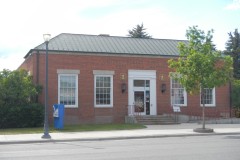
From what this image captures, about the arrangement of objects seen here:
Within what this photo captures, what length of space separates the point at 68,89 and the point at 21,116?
4.56m

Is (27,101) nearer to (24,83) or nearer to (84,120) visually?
(24,83)

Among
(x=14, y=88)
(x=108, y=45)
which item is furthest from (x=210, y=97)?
(x=14, y=88)

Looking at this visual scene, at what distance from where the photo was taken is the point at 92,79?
31000mm

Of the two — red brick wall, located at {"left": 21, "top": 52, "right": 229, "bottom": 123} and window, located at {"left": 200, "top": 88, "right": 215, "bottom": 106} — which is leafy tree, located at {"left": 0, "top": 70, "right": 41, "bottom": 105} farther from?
window, located at {"left": 200, "top": 88, "right": 215, "bottom": 106}

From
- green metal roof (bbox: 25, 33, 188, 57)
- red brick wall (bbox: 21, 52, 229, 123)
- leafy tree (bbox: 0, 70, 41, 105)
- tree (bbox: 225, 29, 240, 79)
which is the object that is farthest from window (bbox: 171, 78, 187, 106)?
tree (bbox: 225, 29, 240, 79)

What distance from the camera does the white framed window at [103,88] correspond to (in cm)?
3117

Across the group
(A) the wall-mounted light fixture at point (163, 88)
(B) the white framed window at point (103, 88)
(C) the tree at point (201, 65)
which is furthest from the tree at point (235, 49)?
(C) the tree at point (201, 65)

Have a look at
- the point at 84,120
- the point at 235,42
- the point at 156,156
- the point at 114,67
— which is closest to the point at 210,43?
the point at 114,67

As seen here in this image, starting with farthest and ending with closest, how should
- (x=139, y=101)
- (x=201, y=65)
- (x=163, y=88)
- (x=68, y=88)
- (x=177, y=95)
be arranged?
(x=177, y=95)
(x=163, y=88)
(x=139, y=101)
(x=68, y=88)
(x=201, y=65)

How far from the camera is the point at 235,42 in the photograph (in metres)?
56.7

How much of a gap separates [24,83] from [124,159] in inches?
672

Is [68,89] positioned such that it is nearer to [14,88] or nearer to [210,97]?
[14,88]

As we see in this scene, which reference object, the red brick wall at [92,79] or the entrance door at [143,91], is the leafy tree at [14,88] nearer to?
the red brick wall at [92,79]

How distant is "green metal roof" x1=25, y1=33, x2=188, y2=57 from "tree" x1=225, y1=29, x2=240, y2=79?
21028mm
